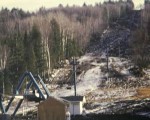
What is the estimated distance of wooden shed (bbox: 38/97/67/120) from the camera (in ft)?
121

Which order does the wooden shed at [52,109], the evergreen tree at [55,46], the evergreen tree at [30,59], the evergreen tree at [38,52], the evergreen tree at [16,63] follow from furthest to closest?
1. the evergreen tree at [55,46]
2. the evergreen tree at [38,52]
3. the evergreen tree at [30,59]
4. the evergreen tree at [16,63]
5. the wooden shed at [52,109]

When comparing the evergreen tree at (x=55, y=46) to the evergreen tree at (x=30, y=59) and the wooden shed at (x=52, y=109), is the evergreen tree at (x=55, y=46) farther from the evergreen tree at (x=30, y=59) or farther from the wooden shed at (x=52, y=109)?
the wooden shed at (x=52, y=109)

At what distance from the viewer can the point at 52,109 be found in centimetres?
3703

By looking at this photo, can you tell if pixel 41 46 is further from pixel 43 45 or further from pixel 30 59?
pixel 30 59

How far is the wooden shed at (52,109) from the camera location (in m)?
36.9

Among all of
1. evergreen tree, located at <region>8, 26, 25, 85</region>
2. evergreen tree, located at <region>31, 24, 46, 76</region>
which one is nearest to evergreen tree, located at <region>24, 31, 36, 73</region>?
evergreen tree, located at <region>31, 24, 46, 76</region>

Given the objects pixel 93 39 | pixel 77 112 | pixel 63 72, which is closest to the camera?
pixel 77 112

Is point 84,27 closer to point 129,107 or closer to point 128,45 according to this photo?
point 128,45

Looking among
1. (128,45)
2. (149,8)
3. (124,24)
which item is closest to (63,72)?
(128,45)

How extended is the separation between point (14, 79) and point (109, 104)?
1716cm

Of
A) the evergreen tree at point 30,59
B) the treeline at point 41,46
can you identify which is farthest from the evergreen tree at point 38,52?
the evergreen tree at point 30,59

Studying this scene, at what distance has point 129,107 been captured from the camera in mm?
46500

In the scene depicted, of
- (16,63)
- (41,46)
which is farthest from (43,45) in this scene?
(16,63)

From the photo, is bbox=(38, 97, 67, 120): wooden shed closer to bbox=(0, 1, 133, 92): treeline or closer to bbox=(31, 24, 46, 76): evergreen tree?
bbox=(0, 1, 133, 92): treeline
